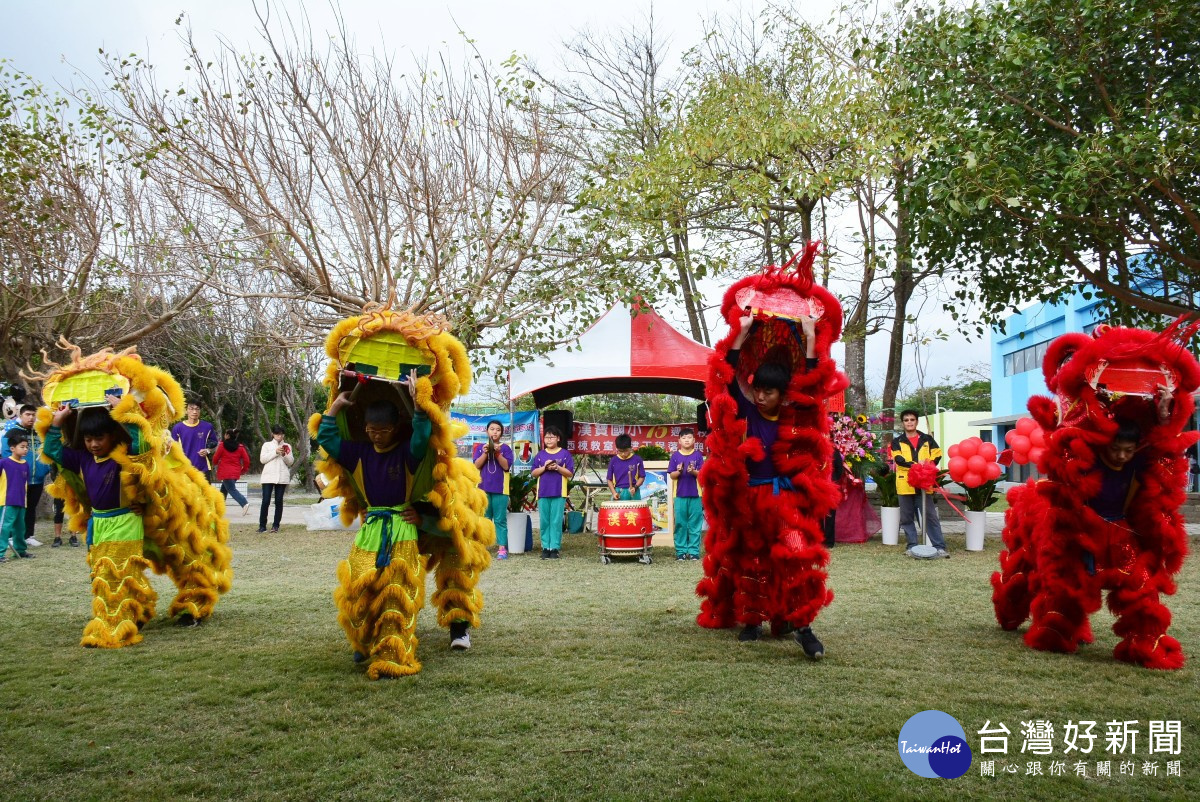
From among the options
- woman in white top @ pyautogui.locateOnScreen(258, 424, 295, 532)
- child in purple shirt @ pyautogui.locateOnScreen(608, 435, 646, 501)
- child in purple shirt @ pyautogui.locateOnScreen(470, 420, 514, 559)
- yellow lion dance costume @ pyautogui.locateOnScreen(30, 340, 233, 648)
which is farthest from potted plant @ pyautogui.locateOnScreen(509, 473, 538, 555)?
yellow lion dance costume @ pyautogui.locateOnScreen(30, 340, 233, 648)

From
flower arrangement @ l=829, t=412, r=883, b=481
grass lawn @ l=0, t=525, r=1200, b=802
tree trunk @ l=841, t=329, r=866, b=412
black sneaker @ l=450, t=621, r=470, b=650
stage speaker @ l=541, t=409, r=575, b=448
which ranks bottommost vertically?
grass lawn @ l=0, t=525, r=1200, b=802

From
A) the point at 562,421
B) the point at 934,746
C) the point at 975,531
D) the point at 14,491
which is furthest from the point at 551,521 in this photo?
the point at 934,746

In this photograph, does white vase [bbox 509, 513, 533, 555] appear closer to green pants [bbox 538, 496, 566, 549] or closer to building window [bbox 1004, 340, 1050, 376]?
green pants [bbox 538, 496, 566, 549]

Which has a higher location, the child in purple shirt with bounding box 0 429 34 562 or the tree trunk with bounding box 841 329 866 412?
the tree trunk with bounding box 841 329 866 412

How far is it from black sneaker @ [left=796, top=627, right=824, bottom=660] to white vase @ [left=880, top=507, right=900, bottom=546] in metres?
6.49

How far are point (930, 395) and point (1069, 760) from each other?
46.0m

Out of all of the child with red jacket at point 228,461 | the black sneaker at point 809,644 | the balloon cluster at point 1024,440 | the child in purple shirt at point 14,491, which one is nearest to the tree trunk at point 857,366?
the balloon cluster at point 1024,440

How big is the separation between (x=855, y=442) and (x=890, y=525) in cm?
121

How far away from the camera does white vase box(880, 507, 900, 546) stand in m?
11.0

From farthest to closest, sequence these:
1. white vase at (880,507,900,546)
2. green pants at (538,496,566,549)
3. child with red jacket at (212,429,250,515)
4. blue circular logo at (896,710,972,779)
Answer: child with red jacket at (212,429,250,515) < white vase at (880,507,900,546) < green pants at (538,496,566,549) < blue circular logo at (896,710,972,779)

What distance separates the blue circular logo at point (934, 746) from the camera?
11.1ft

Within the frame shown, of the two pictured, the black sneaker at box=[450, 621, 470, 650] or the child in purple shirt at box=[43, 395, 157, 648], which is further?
the child in purple shirt at box=[43, 395, 157, 648]

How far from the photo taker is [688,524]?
33.3ft

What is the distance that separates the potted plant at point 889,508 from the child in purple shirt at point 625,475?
329 cm
